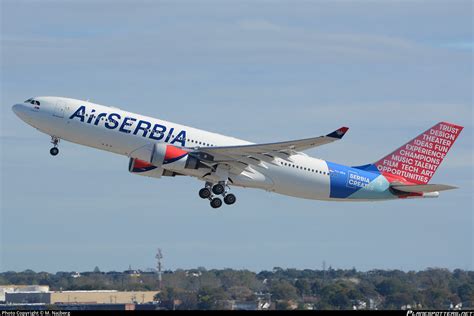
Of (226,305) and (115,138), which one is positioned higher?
(115,138)

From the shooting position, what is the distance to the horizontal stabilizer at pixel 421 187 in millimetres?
63487

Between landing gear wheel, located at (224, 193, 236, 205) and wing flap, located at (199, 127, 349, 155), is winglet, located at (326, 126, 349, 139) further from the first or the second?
landing gear wheel, located at (224, 193, 236, 205)

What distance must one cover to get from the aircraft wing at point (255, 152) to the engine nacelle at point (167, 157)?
658 mm

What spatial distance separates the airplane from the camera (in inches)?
2378

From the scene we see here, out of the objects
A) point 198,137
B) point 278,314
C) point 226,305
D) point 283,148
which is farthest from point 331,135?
point 278,314

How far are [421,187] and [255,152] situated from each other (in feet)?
32.0

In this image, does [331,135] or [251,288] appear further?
[251,288]

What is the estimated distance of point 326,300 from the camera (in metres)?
64.2

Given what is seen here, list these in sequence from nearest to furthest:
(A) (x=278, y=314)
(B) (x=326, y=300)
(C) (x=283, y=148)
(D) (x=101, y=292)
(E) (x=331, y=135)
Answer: (A) (x=278, y=314)
(E) (x=331, y=135)
(C) (x=283, y=148)
(B) (x=326, y=300)
(D) (x=101, y=292)

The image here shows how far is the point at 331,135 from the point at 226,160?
7.67 m

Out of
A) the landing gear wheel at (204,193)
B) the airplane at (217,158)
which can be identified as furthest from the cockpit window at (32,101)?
the landing gear wheel at (204,193)

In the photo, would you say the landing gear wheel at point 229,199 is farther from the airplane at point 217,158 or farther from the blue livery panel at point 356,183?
the blue livery panel at point 356,183

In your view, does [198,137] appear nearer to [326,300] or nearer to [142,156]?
[142,156]

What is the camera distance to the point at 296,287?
69562mm
